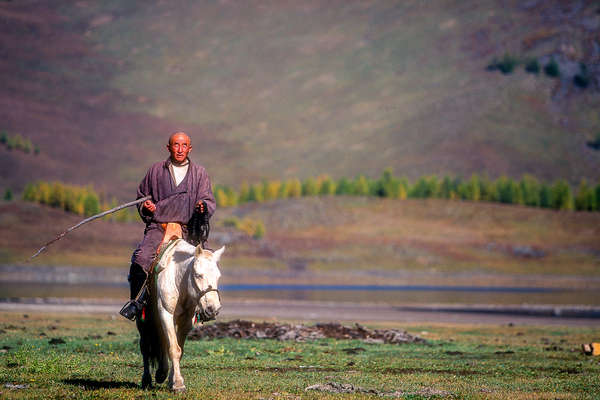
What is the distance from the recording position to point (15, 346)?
947 inches

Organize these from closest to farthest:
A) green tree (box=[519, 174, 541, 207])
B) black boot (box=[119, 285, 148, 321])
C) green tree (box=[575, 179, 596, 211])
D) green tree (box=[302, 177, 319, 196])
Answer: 1. black boot (box=[119, 285, 148, 321])
2. green tree (box=[575, 179, 596, 211])
3. green tree (box=[519, 174, 541, 207])
4. green tree (box=[302, 177, 319, 196])

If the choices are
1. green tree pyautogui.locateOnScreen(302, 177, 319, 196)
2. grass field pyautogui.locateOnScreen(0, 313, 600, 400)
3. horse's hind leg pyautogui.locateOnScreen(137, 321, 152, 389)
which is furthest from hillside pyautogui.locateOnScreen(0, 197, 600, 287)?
horse's hind leg pyautogui.locateOnScreen(137, 321, 152, 389)

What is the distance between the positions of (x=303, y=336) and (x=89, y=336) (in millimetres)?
6170

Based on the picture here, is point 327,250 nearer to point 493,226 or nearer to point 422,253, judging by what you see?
point 422,253

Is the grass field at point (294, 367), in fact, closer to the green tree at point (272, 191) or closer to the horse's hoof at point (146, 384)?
the horse's hoof at point (146, 384)

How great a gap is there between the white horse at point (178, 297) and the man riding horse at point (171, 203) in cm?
40

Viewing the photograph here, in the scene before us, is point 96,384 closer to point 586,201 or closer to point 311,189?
point 586,201

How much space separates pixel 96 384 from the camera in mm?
16859

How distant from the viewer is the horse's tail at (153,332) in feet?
52.3

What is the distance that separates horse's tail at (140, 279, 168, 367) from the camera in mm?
15930

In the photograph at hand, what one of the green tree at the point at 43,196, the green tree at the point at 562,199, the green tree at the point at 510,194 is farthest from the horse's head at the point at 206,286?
the green tree at the point at 510,194

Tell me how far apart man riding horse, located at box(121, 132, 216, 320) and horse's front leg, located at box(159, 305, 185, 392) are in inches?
29.3

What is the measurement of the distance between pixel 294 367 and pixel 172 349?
622cm

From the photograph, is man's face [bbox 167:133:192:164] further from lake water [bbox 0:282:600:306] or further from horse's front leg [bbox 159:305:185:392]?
lake water [bbox 0:282:600:306]
